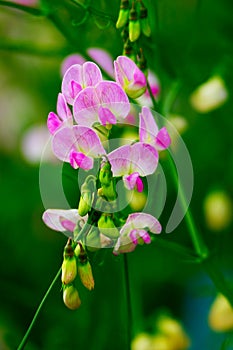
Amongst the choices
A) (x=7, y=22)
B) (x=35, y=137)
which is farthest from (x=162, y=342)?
(x=7, y=22)

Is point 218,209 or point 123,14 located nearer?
point 123,14

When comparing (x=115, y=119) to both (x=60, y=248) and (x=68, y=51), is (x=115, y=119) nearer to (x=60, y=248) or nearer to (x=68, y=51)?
(x=68, y=51)

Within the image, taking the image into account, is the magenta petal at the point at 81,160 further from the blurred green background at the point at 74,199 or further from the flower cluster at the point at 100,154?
the blurred green background at the point at 74,199

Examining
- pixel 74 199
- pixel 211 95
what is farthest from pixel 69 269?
pixel 74 199

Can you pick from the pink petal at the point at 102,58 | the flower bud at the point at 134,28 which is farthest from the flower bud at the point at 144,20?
the pink petal at the point at 102,58

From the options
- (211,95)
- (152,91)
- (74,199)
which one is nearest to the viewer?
(152,91)

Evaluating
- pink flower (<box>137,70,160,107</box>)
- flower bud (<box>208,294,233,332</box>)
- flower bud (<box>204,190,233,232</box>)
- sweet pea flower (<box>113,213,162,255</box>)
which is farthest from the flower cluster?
flower bud (<box>204,190,233,232</box>)

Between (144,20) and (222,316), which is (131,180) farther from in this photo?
(222,316)
